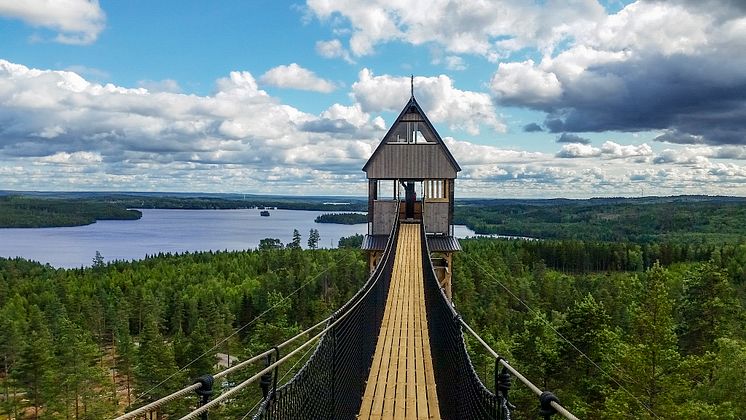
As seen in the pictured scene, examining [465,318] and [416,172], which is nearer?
[416,172]

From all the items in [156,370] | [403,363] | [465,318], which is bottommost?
[156,370]

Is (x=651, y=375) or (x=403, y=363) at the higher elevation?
(x=403, y=363)

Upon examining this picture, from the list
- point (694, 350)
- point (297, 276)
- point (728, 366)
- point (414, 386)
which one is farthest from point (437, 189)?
point (297, 276)

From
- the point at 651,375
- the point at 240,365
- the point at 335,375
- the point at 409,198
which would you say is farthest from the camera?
the point at 409,198

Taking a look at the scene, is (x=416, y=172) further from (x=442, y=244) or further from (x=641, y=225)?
(x=641, y=225)

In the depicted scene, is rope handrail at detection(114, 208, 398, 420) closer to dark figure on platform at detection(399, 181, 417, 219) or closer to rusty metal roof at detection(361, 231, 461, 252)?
rusty metal roof at detection(361, 231, 461, 252)

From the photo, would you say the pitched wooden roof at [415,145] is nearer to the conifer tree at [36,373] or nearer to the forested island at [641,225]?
the conifer tree at [36,373]

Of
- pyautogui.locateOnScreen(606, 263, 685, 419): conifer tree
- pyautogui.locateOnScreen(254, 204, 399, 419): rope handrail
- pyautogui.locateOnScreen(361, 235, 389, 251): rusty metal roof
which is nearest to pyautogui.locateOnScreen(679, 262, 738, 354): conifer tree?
pyautogui.locateOnScreen(606, 263, 685, 419): conifer tree

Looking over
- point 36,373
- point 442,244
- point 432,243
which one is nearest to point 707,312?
point 442,244
